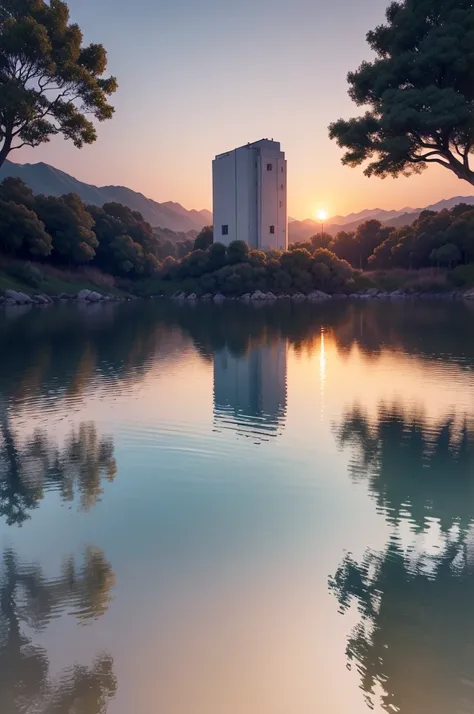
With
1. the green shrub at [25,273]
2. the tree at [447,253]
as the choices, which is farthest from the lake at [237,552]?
the tree at [447,253]

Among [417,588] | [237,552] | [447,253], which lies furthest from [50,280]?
[417,588]

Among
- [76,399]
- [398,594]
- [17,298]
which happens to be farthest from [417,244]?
[398,594]

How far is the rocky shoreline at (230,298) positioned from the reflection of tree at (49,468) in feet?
156

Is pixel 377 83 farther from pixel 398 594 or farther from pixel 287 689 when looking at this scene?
pixel 287 689

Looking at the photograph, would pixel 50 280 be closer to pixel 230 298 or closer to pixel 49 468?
pixel 230 298

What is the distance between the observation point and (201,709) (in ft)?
11.7

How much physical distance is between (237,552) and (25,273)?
61.4 metres

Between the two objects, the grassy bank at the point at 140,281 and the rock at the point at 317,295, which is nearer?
the grassy bank at the point at 140,281

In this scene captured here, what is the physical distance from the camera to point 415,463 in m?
8.41

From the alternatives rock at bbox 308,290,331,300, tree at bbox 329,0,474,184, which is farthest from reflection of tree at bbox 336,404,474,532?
rock at bbox 308,290,331,300

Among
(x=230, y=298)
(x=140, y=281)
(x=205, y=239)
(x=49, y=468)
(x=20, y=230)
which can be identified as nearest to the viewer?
(x=49, y=468)

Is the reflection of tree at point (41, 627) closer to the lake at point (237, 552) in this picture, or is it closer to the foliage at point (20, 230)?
the lake at point (237, 552)

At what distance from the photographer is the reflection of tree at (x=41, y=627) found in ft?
11.9

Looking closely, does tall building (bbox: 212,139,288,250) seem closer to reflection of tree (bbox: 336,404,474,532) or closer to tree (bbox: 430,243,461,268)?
tree (bbox: 430,243,461,268)
